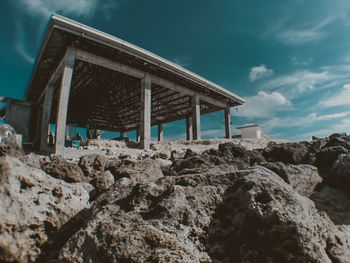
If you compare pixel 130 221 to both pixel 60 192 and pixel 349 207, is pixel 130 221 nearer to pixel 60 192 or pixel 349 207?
pixel 60 192

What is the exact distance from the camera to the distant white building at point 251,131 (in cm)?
2331

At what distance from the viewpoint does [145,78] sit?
1460 centimetres

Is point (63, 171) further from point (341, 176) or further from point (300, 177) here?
point (341, 176)

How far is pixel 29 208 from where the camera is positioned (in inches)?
76.4

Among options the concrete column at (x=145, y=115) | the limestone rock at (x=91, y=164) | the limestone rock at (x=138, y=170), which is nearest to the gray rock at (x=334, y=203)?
the limestone rock at (x=138, y=170)

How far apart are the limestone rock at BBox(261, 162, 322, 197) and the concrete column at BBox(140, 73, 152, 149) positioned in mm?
9993

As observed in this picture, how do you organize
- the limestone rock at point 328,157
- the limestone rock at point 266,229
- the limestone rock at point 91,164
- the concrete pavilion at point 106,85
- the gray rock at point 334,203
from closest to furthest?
1. the limestone rock at point 266,229
2. the gray rock at point 334,203
3. the limestone rock at point 91,164
4. the limestone rock at point 328,157
5. the concrete pavilion at point 106,85

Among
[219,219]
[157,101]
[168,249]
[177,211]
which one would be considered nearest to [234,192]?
[219,219]

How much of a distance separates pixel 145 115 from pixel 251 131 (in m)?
16.0

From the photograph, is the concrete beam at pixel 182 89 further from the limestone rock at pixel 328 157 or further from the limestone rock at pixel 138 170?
the limestone rock at pixel 328 157

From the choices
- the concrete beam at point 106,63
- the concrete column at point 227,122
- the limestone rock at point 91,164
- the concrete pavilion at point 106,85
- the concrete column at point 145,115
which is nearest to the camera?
the limestone rock at point 91,164

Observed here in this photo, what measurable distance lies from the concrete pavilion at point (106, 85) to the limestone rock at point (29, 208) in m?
8.63

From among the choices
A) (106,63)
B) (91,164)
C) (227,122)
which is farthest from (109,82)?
(91,164)

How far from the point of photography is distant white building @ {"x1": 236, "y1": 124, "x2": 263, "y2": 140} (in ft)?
76.5
